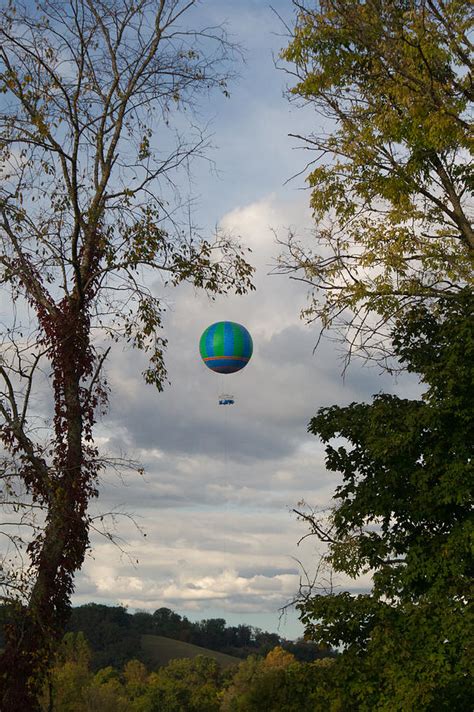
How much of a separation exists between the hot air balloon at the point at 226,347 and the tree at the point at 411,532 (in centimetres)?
1297

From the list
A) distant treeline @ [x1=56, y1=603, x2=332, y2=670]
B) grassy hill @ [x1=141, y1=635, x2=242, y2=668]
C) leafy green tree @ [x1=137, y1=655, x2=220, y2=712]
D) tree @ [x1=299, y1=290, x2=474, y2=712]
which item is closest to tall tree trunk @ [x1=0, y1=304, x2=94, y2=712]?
tree @ [x1=299, y1=290, x2=474, y2=712]

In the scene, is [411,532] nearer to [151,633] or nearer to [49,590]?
[49,590]

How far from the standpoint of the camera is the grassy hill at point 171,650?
486 feet

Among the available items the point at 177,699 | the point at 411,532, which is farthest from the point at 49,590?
the point at 177,699

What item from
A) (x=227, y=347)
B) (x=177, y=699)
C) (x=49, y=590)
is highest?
(x=227, y=347)

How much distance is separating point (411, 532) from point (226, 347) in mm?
15057

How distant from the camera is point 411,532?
1845 cm

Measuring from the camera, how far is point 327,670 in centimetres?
1786

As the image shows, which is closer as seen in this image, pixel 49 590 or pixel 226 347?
pixel 49 590

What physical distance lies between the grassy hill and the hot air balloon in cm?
12027

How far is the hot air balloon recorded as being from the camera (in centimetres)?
3225

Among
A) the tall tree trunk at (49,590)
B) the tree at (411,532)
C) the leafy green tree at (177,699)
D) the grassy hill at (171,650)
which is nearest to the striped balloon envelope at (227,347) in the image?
the tree at (411,532)

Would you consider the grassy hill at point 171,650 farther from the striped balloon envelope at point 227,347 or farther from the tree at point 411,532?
the tree at point 411,532

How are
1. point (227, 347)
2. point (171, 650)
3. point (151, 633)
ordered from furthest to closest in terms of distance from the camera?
1. point (151, 633)
2. point (171, 650)
3. point (227, 347)
